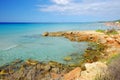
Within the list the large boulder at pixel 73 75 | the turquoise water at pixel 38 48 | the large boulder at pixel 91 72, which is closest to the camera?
the large boulder at pixel 91 72

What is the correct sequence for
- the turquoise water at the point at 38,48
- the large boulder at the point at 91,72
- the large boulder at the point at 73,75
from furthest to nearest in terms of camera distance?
1. the turquoise water at the point at 38,48
2. the large boulder at the point at 73,75
3. the large boulder at the point at 91,72

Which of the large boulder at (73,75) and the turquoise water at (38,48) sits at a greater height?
the large boulder at (73,75)

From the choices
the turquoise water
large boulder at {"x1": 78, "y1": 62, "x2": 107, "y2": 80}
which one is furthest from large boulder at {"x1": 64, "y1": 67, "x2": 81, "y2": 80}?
the turquoise water

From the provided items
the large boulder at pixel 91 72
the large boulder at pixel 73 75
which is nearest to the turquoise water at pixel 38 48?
the large boulder at pixel 73 75

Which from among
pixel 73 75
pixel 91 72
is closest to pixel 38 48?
pixel 73 75

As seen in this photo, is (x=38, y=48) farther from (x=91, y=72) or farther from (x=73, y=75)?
(x=91, y=72)

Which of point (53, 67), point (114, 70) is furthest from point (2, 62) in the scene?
point (114, 70)

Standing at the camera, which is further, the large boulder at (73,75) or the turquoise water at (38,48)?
the turquoise water at (38,48)

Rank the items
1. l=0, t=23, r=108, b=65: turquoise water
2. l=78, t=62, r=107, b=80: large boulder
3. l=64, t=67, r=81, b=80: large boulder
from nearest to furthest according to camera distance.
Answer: l=78, t=62, r=107, b=80: large boulder, l=64, t=67, r=81, b=80: large boulder, l=0, t=23, r=108, b=65: turquoise water

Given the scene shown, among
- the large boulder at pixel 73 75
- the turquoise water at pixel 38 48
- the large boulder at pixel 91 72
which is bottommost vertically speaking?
the turquoise water at pixel 38 48

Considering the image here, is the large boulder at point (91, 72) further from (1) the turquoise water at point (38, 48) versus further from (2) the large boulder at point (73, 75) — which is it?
(1) the turquoise water at point (38, 48)

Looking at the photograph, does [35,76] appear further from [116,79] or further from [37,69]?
[116,79]

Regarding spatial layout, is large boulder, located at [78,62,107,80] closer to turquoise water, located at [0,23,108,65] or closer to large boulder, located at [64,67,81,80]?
large boulder, located at [64,67,81,80]

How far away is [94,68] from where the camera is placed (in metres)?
10.4
